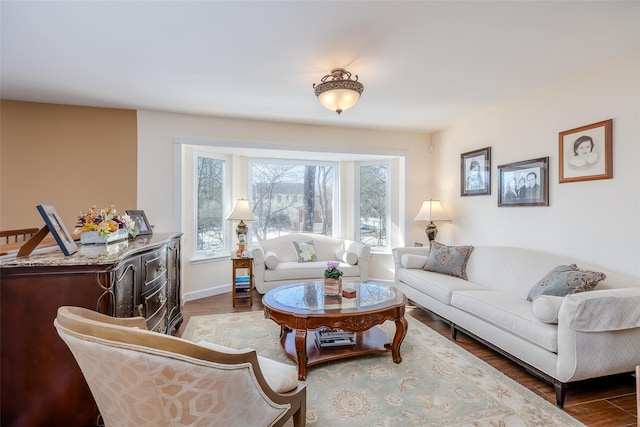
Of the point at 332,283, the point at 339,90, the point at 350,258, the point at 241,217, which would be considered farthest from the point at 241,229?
the point at 339,90

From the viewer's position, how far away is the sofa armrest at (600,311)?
6.36ft

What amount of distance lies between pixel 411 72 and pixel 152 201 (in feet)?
11.2

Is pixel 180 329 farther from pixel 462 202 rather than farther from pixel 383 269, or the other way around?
pixel 462 202

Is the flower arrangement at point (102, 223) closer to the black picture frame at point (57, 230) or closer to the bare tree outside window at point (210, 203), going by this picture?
the black picture frame at point (57, 230)

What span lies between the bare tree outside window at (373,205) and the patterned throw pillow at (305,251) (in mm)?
1055

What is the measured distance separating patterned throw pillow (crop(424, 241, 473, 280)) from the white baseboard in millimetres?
3004

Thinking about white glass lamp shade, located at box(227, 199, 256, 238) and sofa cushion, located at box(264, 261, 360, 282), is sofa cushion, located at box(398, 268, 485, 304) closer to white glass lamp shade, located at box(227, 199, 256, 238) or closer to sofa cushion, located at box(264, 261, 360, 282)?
sofa cushion, located at box(264, 261, 360, 282)

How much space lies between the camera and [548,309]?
2.09 meters

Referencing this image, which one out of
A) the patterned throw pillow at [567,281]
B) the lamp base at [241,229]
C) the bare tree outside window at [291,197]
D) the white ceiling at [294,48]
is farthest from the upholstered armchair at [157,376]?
the bare tree outside window at [291,197]

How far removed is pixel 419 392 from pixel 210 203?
12.6 feet

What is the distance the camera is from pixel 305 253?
4742 mm

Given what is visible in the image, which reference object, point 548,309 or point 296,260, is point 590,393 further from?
point 296,260

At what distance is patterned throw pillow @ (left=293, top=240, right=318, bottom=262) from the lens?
15.5 feet

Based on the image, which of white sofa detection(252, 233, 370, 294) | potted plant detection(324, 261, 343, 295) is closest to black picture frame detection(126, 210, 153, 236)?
white sofa detection(252, 233, 370, 294)
